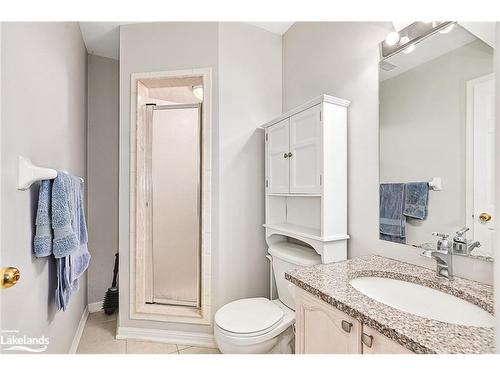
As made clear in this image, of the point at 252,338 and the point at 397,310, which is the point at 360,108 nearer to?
the point at 397,310

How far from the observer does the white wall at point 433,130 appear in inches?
35.4

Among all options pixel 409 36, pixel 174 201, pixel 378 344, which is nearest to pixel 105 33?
pixel 174 201

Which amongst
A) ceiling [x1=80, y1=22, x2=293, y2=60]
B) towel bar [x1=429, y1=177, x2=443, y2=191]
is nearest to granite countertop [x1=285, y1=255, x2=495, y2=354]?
towel bar [x1=429, y1=177, x2=443, y2=191]

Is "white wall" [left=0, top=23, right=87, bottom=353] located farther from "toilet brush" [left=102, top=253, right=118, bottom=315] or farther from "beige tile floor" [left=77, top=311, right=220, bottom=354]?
"toilet brush" [left=102, top=253, right=118, bottom=315]

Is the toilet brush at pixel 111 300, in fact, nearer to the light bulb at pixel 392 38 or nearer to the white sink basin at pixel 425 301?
the white sink basin at pixel 425 301

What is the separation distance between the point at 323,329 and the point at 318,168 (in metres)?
0.75

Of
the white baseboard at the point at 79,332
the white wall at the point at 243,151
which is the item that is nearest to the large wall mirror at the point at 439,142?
the white wall at the point at 243,151

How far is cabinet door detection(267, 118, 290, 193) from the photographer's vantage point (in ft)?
4.99

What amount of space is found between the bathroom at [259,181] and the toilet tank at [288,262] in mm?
13

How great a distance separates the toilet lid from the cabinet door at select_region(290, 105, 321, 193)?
70 centimetres

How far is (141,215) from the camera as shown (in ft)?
5.92

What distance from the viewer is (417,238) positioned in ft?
3.39
